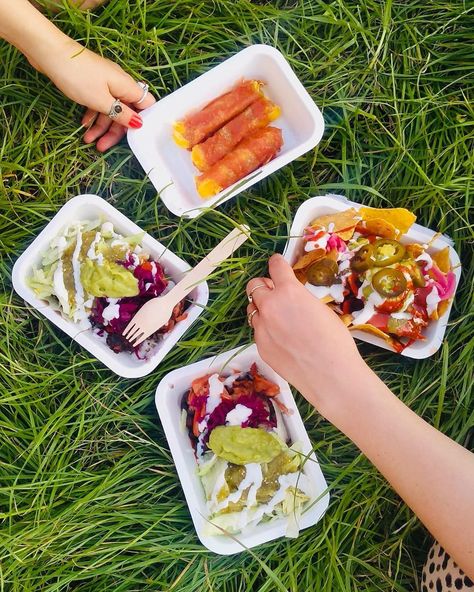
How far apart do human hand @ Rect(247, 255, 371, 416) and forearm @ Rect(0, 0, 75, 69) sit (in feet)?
2.24

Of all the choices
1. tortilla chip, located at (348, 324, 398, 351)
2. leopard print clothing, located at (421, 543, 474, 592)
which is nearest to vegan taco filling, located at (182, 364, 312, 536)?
tortilla chip, located at (348, 324, 398, 351)

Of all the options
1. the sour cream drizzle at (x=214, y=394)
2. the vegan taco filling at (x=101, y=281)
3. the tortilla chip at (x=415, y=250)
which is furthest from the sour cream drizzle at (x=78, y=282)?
the tortilla chip at (x=415, y=250)

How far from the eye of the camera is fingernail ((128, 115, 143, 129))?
1.45 meters

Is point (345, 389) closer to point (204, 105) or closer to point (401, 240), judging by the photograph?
point (401, 240)

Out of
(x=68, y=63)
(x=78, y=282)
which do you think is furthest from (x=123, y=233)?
(x=68, y=63)

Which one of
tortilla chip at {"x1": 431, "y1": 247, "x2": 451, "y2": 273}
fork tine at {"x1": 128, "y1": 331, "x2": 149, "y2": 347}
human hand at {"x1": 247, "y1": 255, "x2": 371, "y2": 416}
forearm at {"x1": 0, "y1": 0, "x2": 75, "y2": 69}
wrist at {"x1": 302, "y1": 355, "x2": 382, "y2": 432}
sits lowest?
tortilla chip at {"x1": 431, "y1": 247, "x2": 451, "y2": 273}

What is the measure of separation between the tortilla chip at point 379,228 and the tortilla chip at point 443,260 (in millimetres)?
116

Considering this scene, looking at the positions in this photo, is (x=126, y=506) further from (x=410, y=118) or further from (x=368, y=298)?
(x=410, y=118)

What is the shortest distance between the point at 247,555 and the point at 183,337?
0.56 meters

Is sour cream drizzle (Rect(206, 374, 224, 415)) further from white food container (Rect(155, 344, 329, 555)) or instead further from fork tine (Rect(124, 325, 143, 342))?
fork tine (Rect(124, 325, 143, 342))

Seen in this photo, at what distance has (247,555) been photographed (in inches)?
62.1

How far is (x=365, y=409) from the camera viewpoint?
1.24 metres

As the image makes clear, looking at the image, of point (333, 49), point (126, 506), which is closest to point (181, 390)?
point (126, 506)

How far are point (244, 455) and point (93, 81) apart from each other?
2.89 feet
